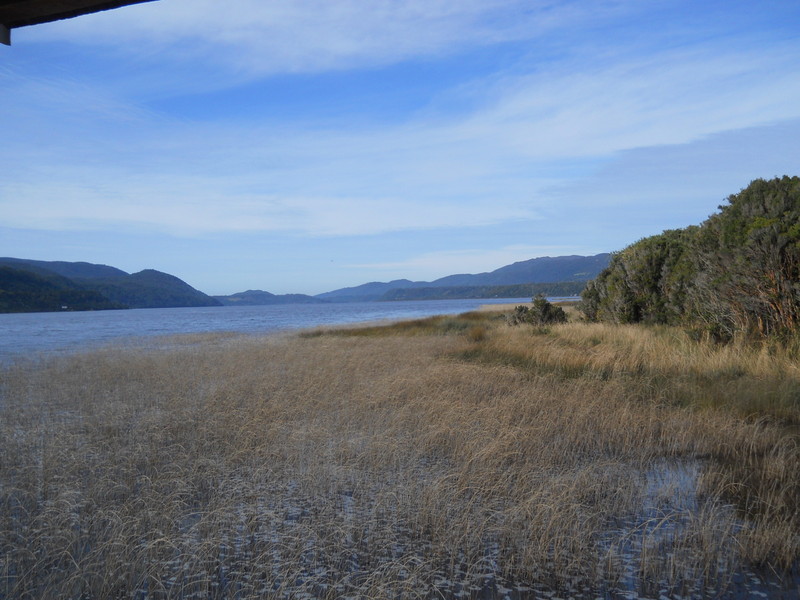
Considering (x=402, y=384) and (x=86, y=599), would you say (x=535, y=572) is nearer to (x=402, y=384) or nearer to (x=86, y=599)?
(x=86, y=599)

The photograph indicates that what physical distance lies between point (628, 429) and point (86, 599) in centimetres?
632

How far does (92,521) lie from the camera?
4.75 m

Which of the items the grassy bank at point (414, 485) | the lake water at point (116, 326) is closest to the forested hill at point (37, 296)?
the lake water at point (116, 326)

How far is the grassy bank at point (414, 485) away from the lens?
3.92 m

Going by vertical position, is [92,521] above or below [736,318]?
below

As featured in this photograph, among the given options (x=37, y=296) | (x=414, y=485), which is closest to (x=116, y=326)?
(x=414, y=485)

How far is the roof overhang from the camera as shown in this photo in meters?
2.49

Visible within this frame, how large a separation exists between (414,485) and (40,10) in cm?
454

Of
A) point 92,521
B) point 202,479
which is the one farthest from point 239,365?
point 92,521

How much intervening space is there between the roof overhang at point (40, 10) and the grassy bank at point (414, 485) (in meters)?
3.25

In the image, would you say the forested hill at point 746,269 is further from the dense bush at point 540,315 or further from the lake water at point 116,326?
the lake water at point 116,326

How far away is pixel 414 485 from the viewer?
539cm

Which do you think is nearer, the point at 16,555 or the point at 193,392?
the point at 16,555

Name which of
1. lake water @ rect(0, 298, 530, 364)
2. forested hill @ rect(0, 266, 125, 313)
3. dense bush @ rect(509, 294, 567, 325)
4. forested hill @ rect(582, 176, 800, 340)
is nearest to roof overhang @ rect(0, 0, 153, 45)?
forested hill @ rect(582, 176, 800, 340)
